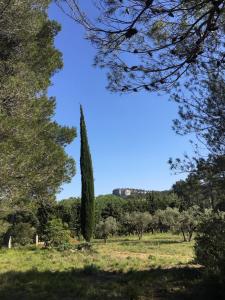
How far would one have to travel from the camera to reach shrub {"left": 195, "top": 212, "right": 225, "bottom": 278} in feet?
23.0

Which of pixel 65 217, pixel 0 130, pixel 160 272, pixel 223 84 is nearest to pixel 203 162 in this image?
pixel 223 84

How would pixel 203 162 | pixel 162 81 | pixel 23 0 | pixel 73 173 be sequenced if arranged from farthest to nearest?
pixel 73 173 → pixel 23 0 → pixel 203 162 → pixel 162 81

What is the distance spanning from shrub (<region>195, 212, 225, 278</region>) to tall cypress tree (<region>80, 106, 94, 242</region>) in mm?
15634

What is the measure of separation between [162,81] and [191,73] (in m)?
1.72

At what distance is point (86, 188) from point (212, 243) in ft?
54.8

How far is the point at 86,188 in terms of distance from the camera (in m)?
24.3

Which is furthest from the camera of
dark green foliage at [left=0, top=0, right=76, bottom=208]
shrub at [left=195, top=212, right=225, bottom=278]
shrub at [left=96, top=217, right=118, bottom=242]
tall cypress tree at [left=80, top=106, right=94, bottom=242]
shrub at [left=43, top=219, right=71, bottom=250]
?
shrub at [left=96, top=217, right=118, bottom=242]

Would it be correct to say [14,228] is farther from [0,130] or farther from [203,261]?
[203,261]

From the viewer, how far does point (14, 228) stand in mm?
24156

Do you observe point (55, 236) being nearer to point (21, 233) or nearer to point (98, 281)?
point (21, 233)

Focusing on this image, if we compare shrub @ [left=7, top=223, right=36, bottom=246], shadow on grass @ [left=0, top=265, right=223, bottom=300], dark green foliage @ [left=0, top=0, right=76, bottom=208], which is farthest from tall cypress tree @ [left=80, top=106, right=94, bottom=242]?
shadow on grass @ [left=0, top=265, right=223, bottom=300]

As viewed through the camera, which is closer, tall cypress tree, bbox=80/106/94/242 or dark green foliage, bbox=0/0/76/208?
dark green foliage, bbox=0/0/76/208

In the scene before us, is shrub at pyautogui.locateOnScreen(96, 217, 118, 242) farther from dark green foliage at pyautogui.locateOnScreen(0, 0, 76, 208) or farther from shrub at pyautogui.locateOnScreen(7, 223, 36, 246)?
dark green foliage at pyautogui.locateOnScreen(0, 0, 76, 208)

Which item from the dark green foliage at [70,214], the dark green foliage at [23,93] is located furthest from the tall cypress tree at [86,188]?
the dark green foliage at [70,214]
